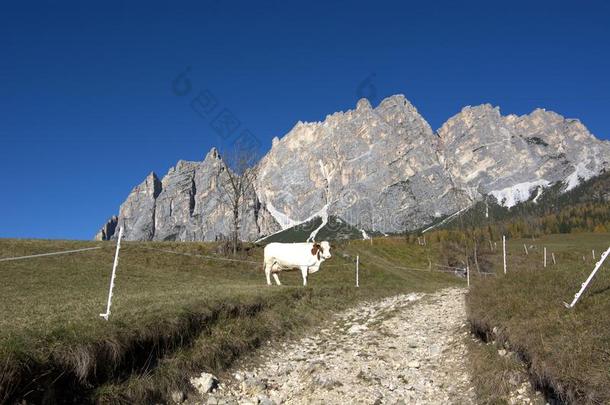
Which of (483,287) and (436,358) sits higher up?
(483,287)

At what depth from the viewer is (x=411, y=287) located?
3609 centimetres

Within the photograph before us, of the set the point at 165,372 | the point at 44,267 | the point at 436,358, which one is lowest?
the point at 436,358

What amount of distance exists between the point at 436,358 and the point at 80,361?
9881 mm

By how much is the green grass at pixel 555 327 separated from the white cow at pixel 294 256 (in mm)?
12965

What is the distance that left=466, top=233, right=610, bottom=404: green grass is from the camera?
7742 mm

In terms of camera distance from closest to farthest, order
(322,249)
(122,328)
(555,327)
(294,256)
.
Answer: (555,327) < (122,328) < (294,256) < (322,249)

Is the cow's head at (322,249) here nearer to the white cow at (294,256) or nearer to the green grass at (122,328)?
the white cow at (294,256)

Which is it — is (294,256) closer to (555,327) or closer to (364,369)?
(364,369)

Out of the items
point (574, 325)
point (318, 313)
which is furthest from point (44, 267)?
point (574, 325)

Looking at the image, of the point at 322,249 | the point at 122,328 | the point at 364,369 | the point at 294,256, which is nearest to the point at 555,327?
the point at 364,369

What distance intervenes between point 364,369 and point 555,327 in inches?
204

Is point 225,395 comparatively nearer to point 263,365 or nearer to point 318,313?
point 263,365

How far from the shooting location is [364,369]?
518 inches

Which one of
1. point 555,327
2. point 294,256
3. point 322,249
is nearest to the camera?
point 555,327
